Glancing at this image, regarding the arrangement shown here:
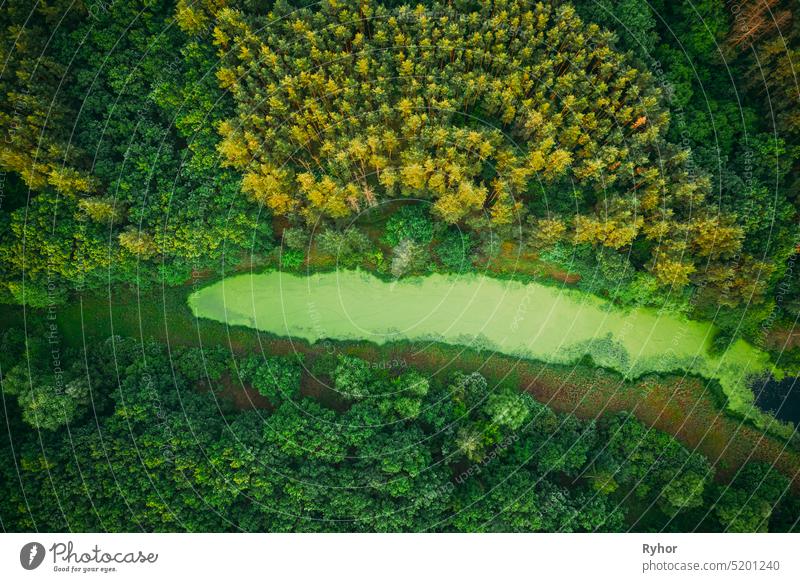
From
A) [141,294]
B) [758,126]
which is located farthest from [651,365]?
[141,294]

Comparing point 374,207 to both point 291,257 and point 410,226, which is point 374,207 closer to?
point 410,226

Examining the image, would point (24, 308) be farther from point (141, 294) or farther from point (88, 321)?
point (141, 294)

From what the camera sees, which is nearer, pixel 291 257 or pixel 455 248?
pixel 455 248

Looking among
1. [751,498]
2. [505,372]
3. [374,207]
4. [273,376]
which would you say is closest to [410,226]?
[374,207]
